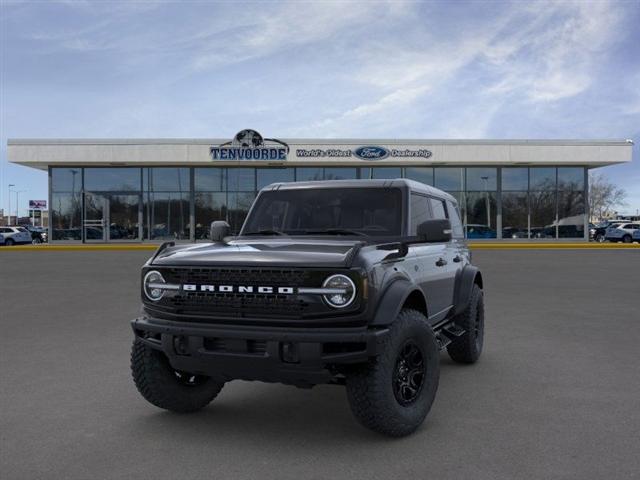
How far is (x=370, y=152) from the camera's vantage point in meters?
35.0

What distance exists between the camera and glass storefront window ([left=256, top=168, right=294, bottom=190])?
36.9 meters

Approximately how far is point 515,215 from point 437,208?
109 feet

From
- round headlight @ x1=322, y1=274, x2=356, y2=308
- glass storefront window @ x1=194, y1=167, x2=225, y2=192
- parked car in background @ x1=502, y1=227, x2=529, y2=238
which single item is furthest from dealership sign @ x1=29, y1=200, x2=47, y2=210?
round headlight @ x1=322, y1=274, x2=356, y2=308

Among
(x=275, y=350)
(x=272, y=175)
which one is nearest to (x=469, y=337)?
(x=275, y=350)

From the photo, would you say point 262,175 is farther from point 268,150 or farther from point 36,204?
point 36,204

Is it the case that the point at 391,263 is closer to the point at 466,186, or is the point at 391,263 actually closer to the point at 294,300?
the point at 294,300

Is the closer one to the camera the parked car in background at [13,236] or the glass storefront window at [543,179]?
the glass storefront window at [543,179]

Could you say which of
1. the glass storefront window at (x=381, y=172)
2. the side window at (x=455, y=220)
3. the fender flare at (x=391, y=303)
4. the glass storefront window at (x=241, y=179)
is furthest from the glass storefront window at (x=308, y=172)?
the fender flare at (x=391, y=303)

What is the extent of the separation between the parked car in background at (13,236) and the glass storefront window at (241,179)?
48.4ft

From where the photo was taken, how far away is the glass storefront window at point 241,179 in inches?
1446

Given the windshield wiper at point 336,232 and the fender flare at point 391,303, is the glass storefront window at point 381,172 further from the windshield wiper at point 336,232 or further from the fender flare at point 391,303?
the fender flare at point 391,303

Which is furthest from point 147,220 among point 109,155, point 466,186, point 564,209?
point 564,209

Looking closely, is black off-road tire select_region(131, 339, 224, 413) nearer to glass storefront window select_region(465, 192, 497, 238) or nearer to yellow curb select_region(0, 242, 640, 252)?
yellow curb select_region(0, 242, 640, 252)

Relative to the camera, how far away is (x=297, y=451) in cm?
400
